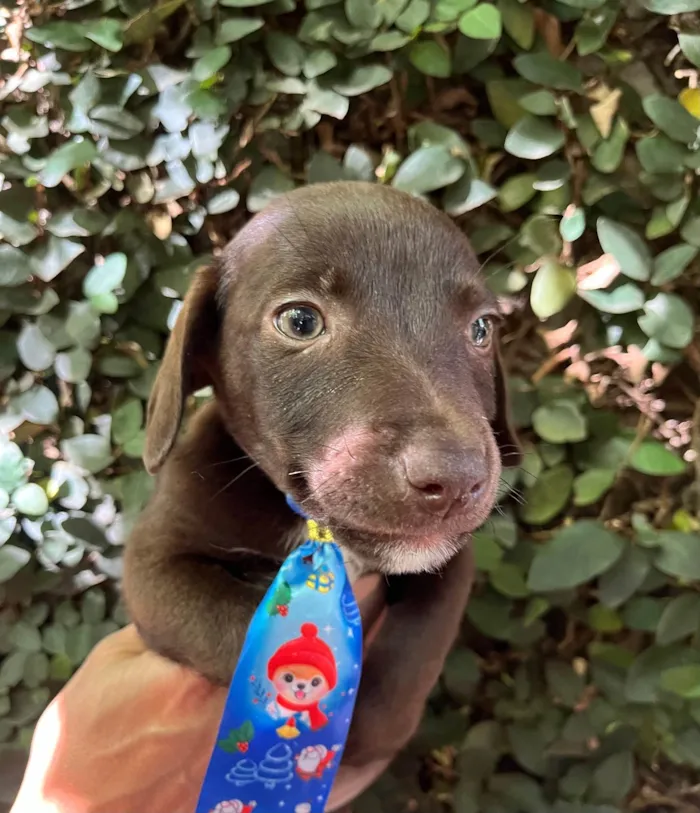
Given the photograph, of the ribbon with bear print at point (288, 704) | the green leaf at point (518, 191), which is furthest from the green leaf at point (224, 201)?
the ribbon with bear print at point (288, 704)

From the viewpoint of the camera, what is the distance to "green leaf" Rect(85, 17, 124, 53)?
1852mm

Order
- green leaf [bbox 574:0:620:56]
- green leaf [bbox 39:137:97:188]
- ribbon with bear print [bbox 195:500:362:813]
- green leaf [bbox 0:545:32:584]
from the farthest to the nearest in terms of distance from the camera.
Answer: green leaf [bbox 0:545:32:584] < green leaf [bbox 39:137:97:188] < green leaf [bbox 574:0:620:56] < ribbon with bear print [bbox 195:500:362:813]

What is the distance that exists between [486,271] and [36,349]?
1.32 meters

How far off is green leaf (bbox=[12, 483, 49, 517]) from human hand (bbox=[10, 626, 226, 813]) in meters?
0.79

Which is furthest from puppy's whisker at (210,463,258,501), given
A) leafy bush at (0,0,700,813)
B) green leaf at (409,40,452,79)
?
green leaf at (409,40,452,79)

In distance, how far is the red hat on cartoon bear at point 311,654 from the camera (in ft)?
4.11

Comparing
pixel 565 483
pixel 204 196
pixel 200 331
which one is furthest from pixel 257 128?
pixel 565 483

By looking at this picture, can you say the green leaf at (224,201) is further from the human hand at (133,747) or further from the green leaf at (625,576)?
the green leaf at (625,576)

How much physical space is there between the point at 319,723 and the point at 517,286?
1.22 metres

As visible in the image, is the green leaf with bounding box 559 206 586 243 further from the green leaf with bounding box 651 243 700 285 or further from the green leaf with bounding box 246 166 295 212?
the green leaf with bounding box 246 166 295 212

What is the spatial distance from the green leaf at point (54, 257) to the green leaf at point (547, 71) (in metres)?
1.30

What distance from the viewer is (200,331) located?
1482mm

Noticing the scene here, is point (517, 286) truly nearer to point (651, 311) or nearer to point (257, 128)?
point (651, 311)

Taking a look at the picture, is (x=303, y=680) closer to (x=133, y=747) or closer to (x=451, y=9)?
(x=133, y=747)
